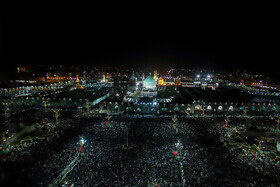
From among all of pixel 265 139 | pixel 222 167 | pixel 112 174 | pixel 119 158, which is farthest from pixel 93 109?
pixel 265 139

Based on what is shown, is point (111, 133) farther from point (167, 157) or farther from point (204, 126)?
point (204, 126)

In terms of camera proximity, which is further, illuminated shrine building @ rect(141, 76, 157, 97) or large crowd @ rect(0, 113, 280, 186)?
illuminated shrine building @ rect(141, 76, 157, 97)

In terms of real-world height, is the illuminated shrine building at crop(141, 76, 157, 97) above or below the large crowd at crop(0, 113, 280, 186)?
above

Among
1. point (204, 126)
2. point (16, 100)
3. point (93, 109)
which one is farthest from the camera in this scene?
point (16, 100)

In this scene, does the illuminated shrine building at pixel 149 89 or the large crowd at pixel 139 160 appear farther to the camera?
the illuminated shrine building at pixel 149 89

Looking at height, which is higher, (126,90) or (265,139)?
(126,90)

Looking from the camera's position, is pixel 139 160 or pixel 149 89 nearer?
pixel 139 160

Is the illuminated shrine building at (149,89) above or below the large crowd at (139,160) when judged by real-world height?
above

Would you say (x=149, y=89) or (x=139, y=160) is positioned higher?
(x=149, y=89)
